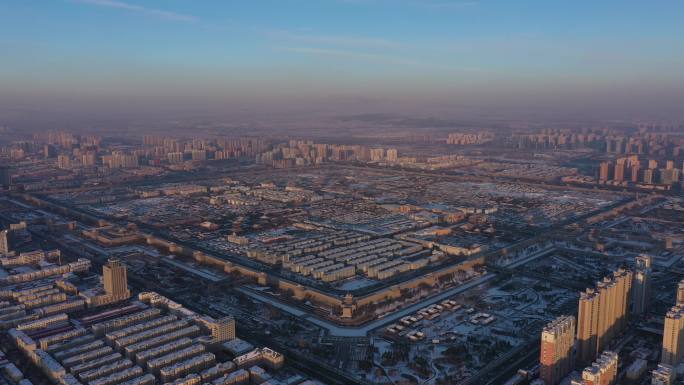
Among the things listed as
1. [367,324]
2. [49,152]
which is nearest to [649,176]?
[367,324]

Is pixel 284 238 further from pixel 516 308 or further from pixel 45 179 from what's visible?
pixel 45 179

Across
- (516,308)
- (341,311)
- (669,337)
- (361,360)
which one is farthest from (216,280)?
(669,337)

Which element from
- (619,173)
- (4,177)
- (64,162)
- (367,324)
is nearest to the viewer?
(367,324)

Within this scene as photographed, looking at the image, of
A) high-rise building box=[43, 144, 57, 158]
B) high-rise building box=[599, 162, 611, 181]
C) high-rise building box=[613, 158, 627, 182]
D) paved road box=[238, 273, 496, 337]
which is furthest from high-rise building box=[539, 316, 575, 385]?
Answer: high-rise building box=[43, 144, 57, 158]

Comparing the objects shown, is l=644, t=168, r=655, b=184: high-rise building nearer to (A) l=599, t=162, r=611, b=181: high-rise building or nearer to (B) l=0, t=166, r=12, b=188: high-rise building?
(A) l=599, t=162, r=611, b=181: high-rise building

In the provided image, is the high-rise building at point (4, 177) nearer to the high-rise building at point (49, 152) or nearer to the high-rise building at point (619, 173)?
the high-rise building at point (49, 152)

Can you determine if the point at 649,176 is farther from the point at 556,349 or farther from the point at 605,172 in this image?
the point at 556,349
